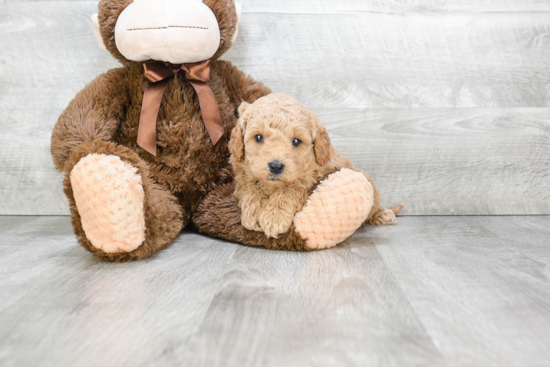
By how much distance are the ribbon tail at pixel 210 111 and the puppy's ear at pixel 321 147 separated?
226 mm

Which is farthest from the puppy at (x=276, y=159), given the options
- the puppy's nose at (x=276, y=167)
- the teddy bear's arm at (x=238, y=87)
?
the teddy bear's arm at (x=238, y=87)

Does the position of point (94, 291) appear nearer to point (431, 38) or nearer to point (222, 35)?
point (222, 35)

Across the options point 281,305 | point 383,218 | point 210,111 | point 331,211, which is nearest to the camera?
point 281,305

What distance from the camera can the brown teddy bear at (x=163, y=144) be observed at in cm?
80

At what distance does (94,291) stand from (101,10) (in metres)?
0.60

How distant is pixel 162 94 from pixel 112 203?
30 cm

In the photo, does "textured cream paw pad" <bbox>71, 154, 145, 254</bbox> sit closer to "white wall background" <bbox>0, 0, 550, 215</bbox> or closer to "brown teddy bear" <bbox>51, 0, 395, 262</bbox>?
"brown teddy bear" <bbox>51, 0, 395, 262</bbox>

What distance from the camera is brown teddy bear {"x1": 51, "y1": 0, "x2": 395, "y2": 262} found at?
80 centimetres

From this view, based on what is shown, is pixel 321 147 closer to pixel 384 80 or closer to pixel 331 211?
pixel 331 211

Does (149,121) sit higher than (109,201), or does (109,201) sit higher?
(149,121)

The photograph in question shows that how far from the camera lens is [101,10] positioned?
0.95 m

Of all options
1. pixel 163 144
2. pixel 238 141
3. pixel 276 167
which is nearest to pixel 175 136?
pixel 163 144

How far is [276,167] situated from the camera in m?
0.82

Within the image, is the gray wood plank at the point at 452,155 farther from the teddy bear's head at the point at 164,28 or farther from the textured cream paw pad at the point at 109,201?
the textured cream paw pad at the point at 109,201
